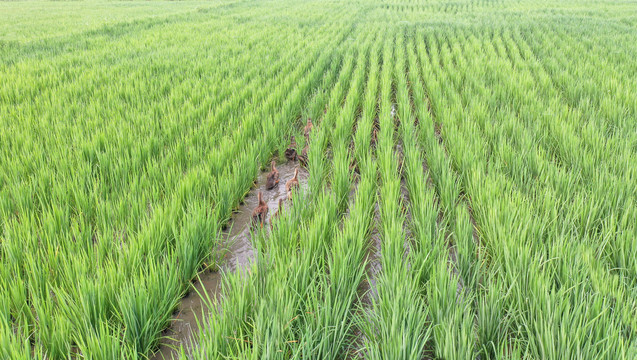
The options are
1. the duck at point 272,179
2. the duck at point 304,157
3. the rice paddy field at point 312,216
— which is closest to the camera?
the rice paddy field at point 312,216

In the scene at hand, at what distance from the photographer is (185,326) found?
132cm

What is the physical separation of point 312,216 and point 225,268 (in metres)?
0.49

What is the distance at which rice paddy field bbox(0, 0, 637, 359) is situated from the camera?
3.54 feet

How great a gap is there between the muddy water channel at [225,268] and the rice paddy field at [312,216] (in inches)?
0.5

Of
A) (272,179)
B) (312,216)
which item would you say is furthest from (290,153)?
(312,216)

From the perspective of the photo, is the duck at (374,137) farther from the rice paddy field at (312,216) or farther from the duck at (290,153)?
the duck at (290,153)

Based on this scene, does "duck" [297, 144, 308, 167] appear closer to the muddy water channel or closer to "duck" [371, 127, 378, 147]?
the muddy water channel

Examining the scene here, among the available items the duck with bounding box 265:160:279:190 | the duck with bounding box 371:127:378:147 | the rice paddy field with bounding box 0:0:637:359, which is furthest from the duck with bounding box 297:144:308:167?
the duck with bounding box 371:127:378:147

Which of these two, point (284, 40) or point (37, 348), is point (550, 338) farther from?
point (284, 40)

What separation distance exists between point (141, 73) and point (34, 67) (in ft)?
5.24

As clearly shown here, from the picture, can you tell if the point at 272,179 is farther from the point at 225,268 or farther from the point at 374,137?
the point at 374,137

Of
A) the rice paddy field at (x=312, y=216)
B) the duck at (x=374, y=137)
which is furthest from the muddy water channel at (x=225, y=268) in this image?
the duck at (x=374, y=137)

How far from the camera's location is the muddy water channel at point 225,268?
125 centimetres

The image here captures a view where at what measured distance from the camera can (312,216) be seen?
6.07ft
